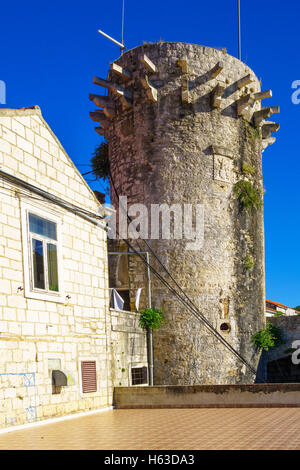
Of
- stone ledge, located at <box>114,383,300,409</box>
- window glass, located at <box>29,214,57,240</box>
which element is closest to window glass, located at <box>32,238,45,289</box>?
window glass, located at <box>29,214,57,240</box>

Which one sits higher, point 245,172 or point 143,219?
point 245,172

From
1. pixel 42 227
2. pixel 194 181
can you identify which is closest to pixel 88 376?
pixel 42 227

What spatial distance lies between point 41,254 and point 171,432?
13.7 feet

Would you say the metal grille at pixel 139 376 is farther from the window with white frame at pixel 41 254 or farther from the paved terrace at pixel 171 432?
the window with white frame at pixel 41 254

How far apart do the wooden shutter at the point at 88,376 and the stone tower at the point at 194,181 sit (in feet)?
16.9

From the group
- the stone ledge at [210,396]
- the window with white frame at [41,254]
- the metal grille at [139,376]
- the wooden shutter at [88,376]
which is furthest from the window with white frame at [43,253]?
the metal grille at [139,376]

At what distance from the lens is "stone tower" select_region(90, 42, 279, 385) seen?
16938mm

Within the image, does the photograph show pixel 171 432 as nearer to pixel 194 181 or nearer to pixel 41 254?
pixel 41 254

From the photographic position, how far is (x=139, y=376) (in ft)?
50.7

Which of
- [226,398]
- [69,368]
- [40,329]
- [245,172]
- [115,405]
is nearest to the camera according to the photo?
[40,329]

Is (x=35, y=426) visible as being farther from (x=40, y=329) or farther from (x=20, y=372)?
(x=40, y=329)
